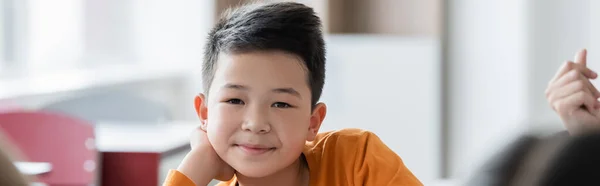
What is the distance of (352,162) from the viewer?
114 cm

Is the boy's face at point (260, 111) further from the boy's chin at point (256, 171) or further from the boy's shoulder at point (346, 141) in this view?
the boy's shoulder at point (346, 141)

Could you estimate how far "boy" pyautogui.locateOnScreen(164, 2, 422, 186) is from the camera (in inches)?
39.8

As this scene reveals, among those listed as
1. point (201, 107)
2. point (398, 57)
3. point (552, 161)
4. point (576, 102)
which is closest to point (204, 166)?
point (201, 107)

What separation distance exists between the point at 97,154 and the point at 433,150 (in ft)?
7.63

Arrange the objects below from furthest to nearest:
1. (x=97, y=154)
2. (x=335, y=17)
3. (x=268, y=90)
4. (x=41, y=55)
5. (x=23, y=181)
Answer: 1. (x=335, y=17)
2. (x=41, y=55)
3. (x=97, y=154)
4. (x=268, y=90)
5. (x=23, y=181)

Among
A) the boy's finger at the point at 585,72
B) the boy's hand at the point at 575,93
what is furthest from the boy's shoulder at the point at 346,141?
the boy's finger at the point at 585,72

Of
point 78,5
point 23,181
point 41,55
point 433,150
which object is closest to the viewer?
point 23,181

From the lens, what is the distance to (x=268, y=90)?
39.6 inches

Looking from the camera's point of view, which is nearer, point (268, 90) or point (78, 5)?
point (268, 90)

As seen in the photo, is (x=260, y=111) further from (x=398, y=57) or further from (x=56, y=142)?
(x=398, y=57)

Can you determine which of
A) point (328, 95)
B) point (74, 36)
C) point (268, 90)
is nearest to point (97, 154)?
point (268, 90)

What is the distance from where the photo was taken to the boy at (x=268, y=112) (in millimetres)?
1011

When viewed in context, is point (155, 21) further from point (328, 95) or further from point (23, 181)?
point (23, 181)

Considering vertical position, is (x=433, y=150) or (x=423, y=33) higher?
(x=423, y=33)
